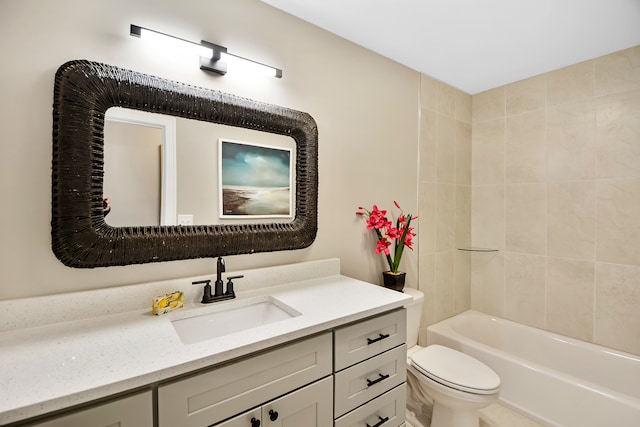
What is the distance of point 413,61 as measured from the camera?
6.89 feet

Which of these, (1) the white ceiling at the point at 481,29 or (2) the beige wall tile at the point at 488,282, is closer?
(1) the white ceiling at the point at 481,29

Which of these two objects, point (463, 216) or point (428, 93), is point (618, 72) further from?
point (463, 216)

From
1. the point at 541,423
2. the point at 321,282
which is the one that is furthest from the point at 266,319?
the point at 541,423

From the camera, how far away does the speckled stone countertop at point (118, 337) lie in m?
0.68

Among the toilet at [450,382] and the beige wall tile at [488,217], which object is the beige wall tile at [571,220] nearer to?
the beige wall tile at [488,217]

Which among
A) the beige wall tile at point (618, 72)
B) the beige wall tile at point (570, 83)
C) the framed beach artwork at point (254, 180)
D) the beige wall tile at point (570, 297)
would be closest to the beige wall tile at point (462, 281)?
the beige wall tile at point (570, 297)

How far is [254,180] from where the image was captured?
145cm

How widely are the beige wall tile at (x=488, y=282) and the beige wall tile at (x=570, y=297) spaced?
34cm

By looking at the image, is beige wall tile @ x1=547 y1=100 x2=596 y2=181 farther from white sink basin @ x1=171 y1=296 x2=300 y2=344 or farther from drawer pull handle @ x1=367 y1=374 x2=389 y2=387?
white sink basin @ x1=171 y1=296 x2=300 y2=344

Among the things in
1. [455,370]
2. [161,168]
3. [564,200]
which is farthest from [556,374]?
[161,168]

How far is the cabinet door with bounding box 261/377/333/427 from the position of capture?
0.94 metres

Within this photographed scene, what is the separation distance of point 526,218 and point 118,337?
2.79m

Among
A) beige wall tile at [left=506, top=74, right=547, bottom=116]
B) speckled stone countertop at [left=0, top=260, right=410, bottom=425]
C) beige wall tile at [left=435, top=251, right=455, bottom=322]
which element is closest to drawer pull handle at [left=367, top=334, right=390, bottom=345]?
speckled stone countertop at [left=0, top=260, right=410, bottom=425]

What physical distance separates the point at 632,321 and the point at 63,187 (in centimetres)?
318
